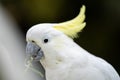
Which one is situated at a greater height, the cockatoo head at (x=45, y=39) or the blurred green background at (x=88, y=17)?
the cockatoo head at (x=45, y=39)

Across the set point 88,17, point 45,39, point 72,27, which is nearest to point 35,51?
point 45,39

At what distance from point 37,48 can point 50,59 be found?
69mm

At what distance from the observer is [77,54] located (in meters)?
1.65

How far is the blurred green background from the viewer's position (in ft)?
9.89

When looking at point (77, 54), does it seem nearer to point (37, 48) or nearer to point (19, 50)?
point (37, 48)

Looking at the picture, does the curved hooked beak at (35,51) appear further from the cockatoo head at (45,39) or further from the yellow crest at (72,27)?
the yellow crest at (72,27)

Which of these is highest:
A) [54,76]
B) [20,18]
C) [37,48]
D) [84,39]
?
[37,48]

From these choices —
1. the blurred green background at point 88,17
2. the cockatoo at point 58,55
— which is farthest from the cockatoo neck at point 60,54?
the blurred green background at point 88,17

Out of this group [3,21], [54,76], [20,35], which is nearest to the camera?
[54,76]

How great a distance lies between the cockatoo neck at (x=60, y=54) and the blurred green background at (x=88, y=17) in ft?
4.46

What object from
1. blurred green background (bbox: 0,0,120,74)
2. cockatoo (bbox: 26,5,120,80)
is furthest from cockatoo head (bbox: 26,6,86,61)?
blurred green background (bbox: 0,0,120,74)

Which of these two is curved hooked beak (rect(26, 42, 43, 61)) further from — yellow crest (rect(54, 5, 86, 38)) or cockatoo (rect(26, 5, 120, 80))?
yellow crest (rect(54, 5, 86, 38))

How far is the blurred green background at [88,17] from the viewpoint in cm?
301

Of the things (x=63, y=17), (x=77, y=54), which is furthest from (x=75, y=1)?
(x=77, y=54)
